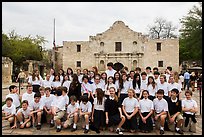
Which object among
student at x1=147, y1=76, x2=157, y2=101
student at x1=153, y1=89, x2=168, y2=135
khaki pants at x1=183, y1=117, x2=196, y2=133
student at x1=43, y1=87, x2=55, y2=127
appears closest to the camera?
student at x1=153, y1=89, x2=168, y2=135

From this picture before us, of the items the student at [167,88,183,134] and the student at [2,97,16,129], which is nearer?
the student at [167,88,183,134]

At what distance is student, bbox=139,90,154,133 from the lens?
6.84 metres

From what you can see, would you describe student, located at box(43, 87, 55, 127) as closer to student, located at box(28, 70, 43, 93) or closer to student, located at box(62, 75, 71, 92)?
student, located at box(62, 75, 71, 92)

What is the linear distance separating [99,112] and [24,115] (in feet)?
6.91

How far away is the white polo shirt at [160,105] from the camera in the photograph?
22.7ft

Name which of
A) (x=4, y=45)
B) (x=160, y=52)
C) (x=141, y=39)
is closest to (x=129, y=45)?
(x=141, y=39)

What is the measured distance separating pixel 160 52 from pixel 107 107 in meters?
31.0

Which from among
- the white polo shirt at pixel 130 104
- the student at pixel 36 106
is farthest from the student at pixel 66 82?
the white polo shirt at pixel 130 104

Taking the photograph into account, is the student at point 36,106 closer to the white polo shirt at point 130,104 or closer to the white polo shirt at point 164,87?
the white polo shirt at point 130,104

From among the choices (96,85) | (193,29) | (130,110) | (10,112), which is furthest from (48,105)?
(193,29)

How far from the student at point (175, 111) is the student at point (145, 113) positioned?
1.73 ft

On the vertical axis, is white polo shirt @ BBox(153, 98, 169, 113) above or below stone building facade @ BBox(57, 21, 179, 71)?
below

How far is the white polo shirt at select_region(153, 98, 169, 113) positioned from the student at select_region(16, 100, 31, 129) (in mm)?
3469

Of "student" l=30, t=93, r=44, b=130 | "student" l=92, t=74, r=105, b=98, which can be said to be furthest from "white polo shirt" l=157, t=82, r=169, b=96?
"student" l=30, t=93, r=44, b=130
